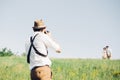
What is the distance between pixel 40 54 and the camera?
23.3ft

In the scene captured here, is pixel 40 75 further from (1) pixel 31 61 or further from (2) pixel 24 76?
(2) pixel 24 76

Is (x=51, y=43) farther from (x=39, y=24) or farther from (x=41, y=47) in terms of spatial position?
(x=39, y=24)

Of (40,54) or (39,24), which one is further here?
(39,24)

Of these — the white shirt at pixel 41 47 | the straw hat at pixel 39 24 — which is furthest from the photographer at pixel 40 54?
the straw hat at pixel 39 24

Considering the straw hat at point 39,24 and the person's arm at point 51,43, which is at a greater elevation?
the straw hat at point 39,24

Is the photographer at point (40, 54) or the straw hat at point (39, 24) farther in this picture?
the straw hat at point (39, 24)

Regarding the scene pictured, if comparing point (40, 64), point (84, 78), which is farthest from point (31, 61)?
point (84, 78)

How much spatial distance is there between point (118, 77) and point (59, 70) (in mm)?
2538

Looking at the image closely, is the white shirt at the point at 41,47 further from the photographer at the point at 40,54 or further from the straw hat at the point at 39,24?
the straw hat at the point at 39,24

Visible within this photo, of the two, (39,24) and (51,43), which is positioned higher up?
(39,24)

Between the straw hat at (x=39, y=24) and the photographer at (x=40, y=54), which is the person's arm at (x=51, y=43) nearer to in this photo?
the photographer at (x=40, y=54)


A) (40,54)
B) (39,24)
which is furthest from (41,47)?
(39,24)

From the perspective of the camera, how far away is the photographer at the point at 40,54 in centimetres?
709

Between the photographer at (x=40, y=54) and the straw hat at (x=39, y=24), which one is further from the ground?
the straw hat at (x=39, y=24)
